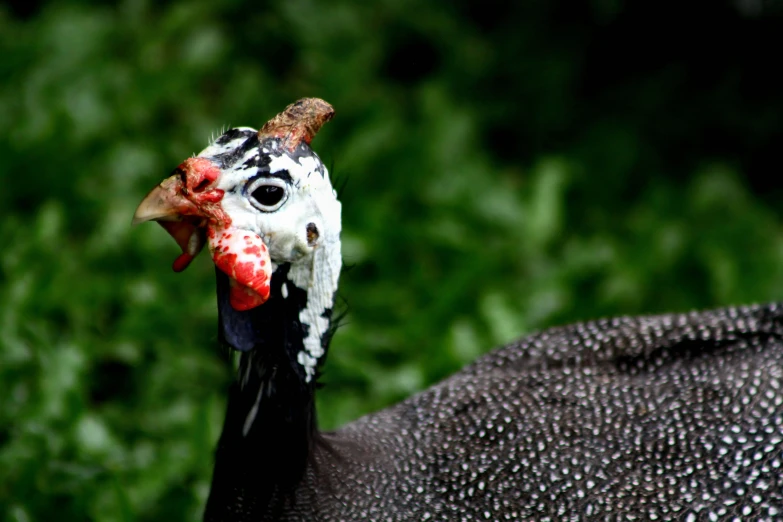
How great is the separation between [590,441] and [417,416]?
504 mm

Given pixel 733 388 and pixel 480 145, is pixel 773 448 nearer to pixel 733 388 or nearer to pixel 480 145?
pixel 733 388

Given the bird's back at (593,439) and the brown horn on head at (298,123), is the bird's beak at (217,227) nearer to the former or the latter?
the brown horn on head at (298,123)

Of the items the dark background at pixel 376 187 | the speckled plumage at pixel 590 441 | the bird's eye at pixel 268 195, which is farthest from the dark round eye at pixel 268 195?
the dark background at pixel 376 187

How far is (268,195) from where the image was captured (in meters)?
2.25

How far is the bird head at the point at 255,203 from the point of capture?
7.27 ft

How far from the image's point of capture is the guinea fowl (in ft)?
7.37

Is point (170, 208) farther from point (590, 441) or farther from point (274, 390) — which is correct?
point (590, 441)

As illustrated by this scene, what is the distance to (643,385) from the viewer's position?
2658 mm

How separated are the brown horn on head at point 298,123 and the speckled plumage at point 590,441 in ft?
2.68

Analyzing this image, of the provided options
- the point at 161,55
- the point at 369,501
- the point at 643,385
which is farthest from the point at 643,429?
the point at 161,55

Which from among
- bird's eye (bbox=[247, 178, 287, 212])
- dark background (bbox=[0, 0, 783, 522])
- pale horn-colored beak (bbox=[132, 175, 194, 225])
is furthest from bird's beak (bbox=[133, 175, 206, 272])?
dark background (bbox=[0, 0, 783, 522])

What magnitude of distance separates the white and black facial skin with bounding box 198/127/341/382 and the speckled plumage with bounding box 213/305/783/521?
14.4 inches

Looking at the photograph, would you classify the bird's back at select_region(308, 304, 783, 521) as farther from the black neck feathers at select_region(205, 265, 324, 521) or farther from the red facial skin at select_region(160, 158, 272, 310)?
the red facial skin at select_region(160, 158, 272, 310)

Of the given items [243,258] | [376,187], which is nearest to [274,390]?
[243,258]
